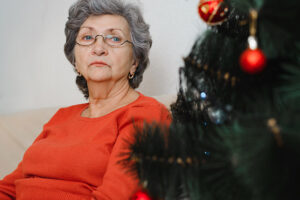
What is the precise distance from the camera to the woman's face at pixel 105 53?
45.8 inches

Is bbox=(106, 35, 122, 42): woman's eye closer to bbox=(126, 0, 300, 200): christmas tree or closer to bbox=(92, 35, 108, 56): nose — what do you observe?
bbox=(92, 35, 108, 56): nose

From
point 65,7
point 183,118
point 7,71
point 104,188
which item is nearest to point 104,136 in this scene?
point 104,188

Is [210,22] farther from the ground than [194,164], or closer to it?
farther from the ground

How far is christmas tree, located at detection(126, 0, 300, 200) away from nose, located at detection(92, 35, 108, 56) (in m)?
0.67

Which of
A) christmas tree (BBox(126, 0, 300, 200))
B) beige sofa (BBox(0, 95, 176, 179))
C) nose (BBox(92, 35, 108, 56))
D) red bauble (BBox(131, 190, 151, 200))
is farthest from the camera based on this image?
beige sofa (BBox(0, 95, 176, 179))

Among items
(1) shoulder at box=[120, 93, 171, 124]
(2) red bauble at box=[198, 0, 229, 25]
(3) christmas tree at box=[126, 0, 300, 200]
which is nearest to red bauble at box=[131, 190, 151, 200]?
(3) christmas tree at box=[126, 0, 300, 200]

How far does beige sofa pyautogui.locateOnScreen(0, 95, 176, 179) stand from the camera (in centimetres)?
141

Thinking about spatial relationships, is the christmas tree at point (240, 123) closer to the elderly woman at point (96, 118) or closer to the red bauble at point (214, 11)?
the red bauble at point (214, 11)

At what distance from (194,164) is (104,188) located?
45cm

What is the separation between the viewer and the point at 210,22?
53cm

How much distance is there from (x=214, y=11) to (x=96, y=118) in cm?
73

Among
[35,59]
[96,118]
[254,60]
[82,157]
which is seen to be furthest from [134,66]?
[35,59]

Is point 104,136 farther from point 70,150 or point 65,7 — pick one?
point 65,7

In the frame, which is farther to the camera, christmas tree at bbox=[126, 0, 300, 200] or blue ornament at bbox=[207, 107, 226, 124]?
blue ornament at bbox=[207, 107, 226, 124]
